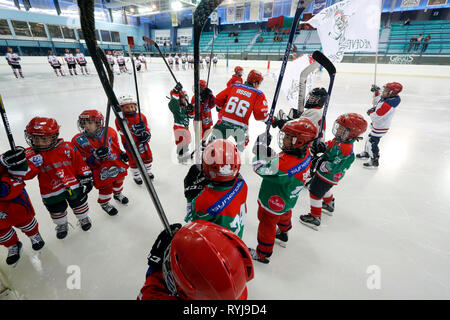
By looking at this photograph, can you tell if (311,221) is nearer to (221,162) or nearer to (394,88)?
(221,162)

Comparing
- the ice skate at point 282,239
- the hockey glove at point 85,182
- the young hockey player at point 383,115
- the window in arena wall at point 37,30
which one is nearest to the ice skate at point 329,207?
the ice skate at point 282,239

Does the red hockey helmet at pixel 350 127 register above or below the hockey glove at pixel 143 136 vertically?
above

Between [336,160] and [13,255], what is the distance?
9.72ft

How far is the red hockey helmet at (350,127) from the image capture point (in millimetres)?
1911

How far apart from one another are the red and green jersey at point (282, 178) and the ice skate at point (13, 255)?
2.10m

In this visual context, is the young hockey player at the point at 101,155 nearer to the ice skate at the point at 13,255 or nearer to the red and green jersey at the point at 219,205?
the ice skate at the point at 13,255

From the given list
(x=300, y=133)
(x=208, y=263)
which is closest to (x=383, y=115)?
(x=300, y=133)

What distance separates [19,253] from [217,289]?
2.07 m

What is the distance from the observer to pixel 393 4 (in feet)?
50.8

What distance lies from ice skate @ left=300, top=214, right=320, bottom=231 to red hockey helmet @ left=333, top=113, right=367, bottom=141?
88cm

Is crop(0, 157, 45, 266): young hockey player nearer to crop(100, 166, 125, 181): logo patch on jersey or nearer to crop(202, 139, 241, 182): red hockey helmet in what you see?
crop(100, 166, 125, 181): logo patch on jersey

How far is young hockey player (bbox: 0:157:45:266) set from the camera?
53.5 inches
